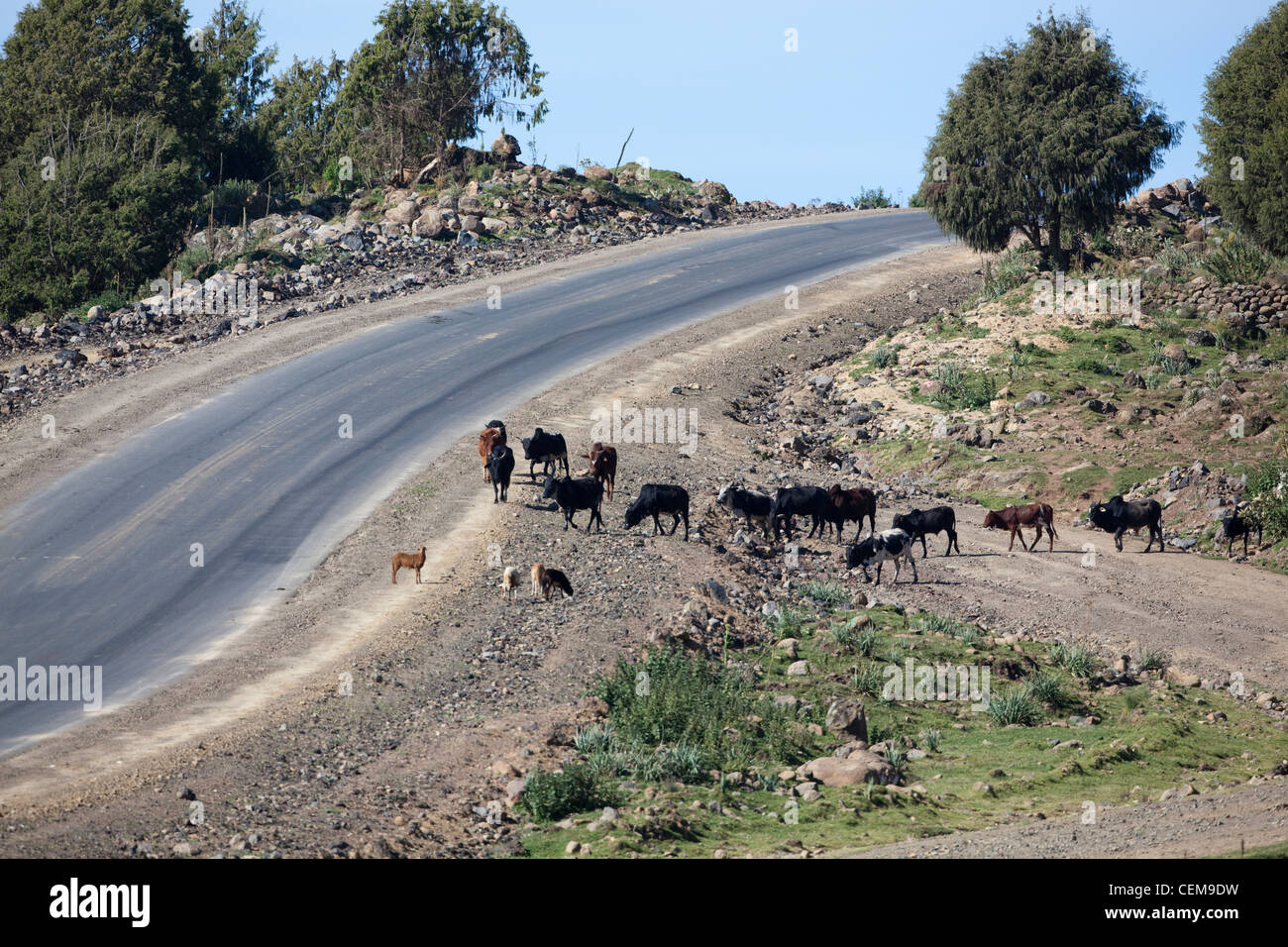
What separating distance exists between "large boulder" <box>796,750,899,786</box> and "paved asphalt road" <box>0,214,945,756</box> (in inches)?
400

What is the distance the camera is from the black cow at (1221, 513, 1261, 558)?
92.4 feet

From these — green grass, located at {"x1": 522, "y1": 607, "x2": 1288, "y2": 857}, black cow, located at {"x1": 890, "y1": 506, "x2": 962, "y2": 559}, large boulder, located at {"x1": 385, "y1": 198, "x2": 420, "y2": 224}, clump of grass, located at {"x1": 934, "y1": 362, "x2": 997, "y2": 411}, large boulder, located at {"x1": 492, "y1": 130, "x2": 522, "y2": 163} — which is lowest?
green grass, located at {"x1": 522, "y1": 607, "x2": 1288, "y2": 857}

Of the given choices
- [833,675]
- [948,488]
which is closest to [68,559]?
[833,675]

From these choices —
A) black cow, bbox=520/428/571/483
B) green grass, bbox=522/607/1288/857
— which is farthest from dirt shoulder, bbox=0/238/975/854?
green grass, bbox=522/607/1288/857

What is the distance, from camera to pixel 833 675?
68.8ft

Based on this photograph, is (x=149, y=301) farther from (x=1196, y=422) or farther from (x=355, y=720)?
(x=1196, y=422)

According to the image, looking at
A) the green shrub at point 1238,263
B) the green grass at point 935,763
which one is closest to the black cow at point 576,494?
the green grass at point 935,763

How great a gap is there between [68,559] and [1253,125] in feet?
136

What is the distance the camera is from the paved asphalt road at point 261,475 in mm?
22031

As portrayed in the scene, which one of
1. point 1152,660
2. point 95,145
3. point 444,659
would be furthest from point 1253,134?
point 95,145

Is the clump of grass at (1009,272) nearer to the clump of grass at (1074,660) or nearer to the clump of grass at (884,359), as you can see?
the clump of grass at (884,359)

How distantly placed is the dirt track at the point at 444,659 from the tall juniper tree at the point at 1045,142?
17.1 meters

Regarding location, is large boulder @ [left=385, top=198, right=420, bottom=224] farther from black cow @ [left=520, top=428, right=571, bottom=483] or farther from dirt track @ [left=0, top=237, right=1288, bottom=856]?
black cow @ [left=520, top=428, right=571, bottom=483]
